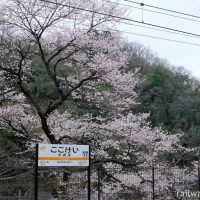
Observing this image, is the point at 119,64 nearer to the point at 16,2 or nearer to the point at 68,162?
the point at 16,2

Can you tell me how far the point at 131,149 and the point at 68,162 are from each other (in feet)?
21.0

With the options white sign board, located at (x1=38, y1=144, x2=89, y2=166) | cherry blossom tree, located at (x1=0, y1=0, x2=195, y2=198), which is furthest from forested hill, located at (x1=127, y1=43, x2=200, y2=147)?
white sign board, located at (x1=38, y1=144, x2=89, y2=166)

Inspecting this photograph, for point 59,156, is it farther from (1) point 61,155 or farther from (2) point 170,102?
(2) point 170,102

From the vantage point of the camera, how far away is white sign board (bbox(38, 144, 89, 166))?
26.7 feet

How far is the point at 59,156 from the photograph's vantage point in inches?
324

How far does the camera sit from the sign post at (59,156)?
26.6 feet

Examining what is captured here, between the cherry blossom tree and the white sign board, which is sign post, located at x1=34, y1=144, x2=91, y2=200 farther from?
the cherry blossom tree

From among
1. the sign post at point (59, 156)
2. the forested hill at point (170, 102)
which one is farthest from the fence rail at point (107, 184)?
the forested hill at point (170, 102)

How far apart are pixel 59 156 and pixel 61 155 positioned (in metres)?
0.05

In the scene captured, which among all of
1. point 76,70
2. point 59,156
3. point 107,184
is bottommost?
point 107,184

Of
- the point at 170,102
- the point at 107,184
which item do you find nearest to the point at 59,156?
the point at 107,184

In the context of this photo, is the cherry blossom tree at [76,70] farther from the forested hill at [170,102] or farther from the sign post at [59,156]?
the forested hill at [170,102]

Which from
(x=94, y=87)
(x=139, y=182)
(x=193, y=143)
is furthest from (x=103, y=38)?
(x=193, y=143)

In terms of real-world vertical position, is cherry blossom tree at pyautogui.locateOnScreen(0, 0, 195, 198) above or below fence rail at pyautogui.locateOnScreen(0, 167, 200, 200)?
above
